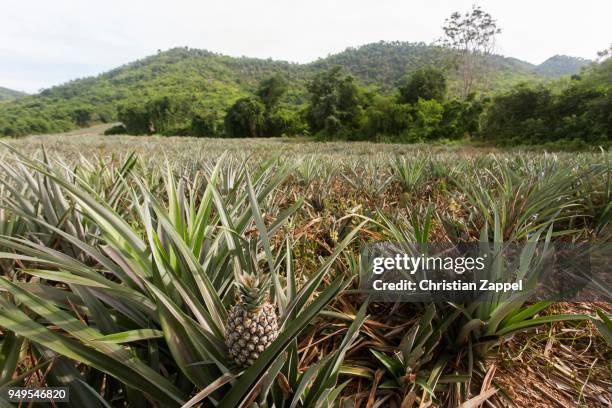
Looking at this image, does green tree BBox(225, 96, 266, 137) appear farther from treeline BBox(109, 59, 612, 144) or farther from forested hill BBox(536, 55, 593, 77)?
forested hill BBox(536, 55, 593, 77)

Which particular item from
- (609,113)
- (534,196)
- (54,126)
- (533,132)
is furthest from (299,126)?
(54,126)

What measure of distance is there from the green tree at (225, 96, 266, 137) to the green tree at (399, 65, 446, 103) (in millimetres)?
17728

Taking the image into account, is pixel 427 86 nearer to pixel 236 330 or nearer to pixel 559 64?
pixel 236 330

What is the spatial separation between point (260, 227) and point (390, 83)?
56.2 meters

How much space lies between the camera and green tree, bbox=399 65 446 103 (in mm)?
26750

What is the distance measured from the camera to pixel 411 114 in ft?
80.1

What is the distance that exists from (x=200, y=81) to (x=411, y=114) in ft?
182

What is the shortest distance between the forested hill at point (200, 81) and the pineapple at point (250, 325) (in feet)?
147

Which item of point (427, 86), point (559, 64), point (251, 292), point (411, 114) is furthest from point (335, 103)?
point (559, 64)

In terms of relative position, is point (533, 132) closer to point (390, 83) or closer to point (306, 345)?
point (306, 345)

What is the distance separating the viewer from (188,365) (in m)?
0.58

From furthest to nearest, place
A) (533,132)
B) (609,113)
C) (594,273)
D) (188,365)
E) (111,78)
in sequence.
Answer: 1. (111,78)
2. (533,132)
3. (609,113)
4. (594,273)
5. (188,365)

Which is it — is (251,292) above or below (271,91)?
below

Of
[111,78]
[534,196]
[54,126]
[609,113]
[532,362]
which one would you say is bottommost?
[532,362]
